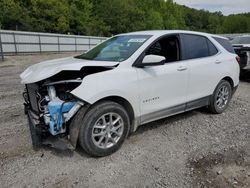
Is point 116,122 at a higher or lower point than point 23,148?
higher

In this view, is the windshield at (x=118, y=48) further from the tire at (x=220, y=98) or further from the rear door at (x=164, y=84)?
the tire at (x=220, y=98)

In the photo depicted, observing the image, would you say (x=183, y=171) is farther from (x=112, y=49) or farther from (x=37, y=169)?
(x=112, y=49)

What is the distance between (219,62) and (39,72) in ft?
11.2

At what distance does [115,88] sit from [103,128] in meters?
0.57

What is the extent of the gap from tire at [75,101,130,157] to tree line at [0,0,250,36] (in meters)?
36.5

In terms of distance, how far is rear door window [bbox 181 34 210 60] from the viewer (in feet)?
14.6

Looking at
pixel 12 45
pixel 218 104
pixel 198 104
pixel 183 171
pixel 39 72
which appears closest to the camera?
pixel 183 171

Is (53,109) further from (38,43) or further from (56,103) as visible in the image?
(38,43)

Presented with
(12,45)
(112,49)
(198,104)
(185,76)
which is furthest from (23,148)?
(12,45)

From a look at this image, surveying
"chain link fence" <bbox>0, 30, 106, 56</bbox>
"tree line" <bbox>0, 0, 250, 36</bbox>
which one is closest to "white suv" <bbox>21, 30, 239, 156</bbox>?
"chain link fence" <bbox>0, 30, 106, 56</bbox>

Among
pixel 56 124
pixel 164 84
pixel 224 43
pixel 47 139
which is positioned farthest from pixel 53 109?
pixel 224 43

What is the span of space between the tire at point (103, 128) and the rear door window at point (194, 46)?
1.66 meters

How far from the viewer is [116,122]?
3.57 metres

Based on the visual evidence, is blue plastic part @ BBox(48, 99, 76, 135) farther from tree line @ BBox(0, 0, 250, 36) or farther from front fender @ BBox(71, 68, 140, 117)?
tree line @ BBox(0, 0, 250, 36)
